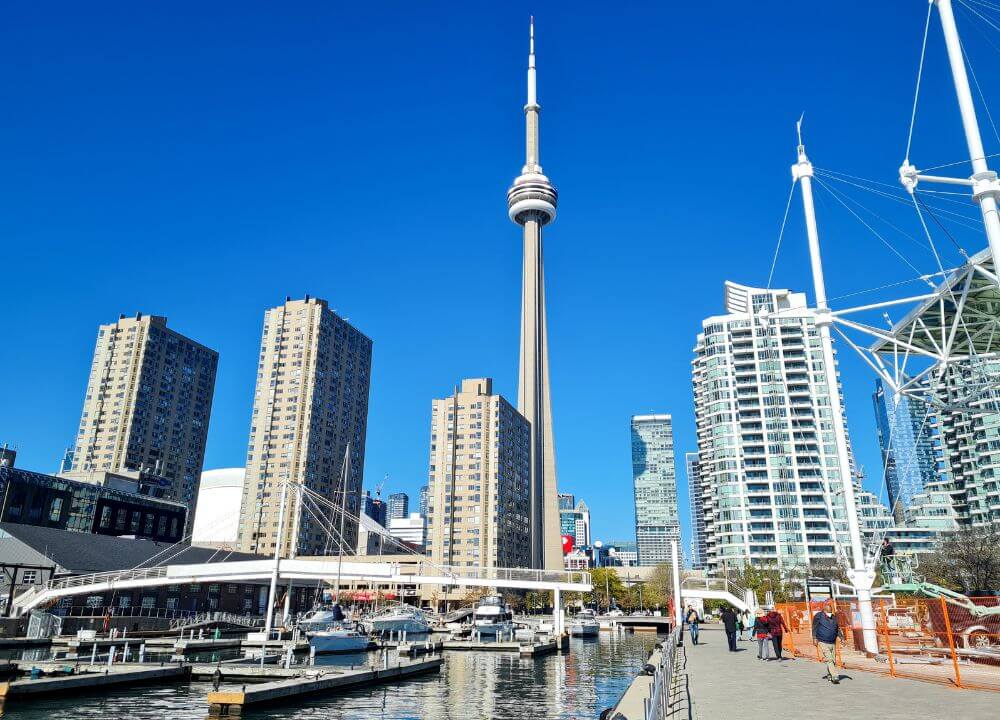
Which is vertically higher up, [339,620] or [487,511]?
[487,511]

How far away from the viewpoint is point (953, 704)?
1499cm

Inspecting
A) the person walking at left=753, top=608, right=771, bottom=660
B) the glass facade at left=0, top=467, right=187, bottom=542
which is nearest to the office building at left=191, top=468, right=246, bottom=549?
the glass facade at left=0, top=467, right=187, bottom=542

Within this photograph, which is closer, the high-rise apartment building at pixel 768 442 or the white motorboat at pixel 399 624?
the white motorboat at pixel 399 624

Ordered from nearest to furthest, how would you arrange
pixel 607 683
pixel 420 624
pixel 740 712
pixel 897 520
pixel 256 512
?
pixel 740 712, pixel 607 683, pixel 420 624, pixel 897 520, pixel 256 512

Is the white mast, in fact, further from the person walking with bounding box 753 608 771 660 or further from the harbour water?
the harbour water

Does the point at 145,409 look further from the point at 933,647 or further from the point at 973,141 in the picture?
the point at 973,141

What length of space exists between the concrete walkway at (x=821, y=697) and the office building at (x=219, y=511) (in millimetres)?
150583

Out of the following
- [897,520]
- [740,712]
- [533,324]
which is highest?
[533,324]

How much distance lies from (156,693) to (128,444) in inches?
5655

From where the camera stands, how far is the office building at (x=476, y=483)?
154 metres

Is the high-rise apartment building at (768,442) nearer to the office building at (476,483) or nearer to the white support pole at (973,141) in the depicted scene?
the office building at (476,483)

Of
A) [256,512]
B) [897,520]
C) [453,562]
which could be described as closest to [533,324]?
[453,562]

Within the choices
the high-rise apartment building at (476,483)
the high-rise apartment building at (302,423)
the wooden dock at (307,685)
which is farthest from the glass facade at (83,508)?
the wooden dock at (307,685)

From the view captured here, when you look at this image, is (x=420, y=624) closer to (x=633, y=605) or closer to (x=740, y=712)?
(x=740, y=712)
